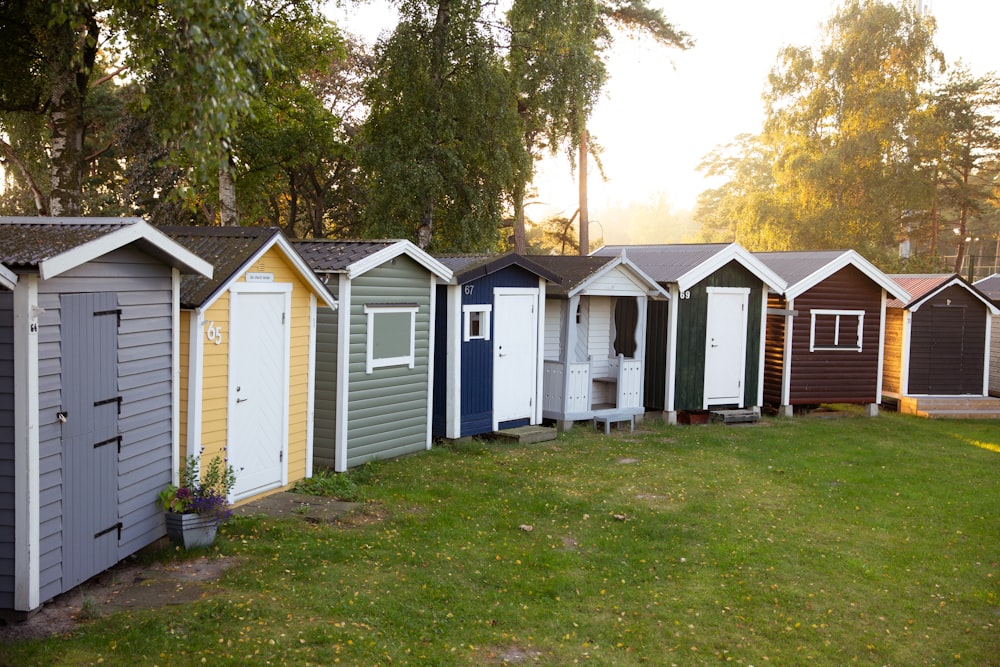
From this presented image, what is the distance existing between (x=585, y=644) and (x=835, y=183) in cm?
3392

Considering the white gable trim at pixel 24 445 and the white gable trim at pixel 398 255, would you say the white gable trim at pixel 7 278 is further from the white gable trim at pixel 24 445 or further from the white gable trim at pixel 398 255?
the white gable trim at pixel 398 255

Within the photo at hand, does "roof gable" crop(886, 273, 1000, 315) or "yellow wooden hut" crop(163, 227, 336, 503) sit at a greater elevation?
"roof gable" crop(886, 273, 1000, 315)

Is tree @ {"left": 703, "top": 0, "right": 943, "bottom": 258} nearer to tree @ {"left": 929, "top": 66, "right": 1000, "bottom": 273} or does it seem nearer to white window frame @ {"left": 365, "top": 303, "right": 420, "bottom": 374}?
tree @ {"left": 929, "top": 66, "right": 1000, "bottom": 273}

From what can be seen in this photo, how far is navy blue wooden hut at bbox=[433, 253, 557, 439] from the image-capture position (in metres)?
13.4

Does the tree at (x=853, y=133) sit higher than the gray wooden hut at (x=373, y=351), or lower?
higher

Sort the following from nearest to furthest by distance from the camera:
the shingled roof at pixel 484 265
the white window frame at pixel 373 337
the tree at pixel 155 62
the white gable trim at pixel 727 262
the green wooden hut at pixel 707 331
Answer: the tree at pixel 155 62, the white window frame at pixel 373 337, the shingled roof at pixel 484 265, the white gable trim at pixel 727 262, the green wooden hut at pixel 707 331

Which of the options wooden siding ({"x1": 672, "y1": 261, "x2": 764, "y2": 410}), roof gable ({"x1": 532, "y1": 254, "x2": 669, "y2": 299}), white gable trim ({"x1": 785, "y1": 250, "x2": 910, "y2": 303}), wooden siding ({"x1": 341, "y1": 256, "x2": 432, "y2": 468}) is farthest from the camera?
white gable trim ({"x1": 785, "y1": 250, "x2": 910, "y2": 303})

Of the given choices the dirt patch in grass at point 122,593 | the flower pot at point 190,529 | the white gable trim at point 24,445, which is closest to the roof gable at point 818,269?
the flower pot at point 190,529

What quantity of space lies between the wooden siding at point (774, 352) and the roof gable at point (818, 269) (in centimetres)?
46

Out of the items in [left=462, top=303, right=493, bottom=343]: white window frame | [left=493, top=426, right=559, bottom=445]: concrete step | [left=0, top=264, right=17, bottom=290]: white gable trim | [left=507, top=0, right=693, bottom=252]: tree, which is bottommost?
[left=493, top=426, right=559, bottom=445]: concrete step

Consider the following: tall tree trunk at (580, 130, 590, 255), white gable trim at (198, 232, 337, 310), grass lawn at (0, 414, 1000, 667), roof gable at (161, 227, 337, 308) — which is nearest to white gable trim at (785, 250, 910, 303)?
grass lawn at (0, 414, 1000, 667)

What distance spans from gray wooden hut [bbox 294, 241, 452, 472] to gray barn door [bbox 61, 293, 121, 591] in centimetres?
425

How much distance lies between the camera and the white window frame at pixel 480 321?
13.5 metres

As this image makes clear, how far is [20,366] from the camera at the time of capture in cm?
602
